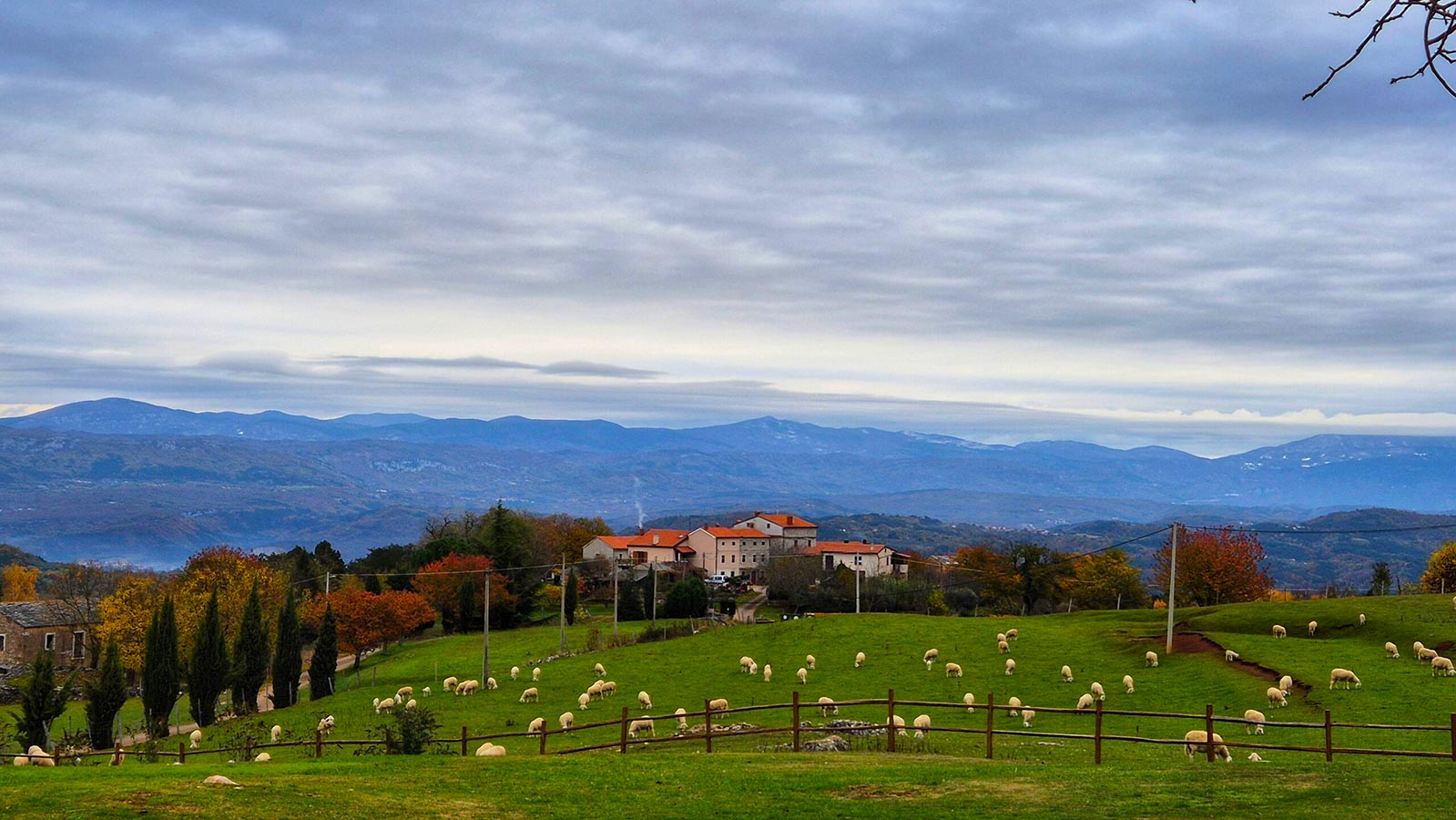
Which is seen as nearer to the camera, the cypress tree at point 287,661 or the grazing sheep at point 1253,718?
the grazing sheep at point 1253,718

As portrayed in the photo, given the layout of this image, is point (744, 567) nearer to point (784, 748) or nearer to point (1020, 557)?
point (1020, 557)

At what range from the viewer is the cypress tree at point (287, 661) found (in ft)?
211

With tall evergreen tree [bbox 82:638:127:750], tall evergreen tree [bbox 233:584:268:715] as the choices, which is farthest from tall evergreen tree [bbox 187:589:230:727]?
tall evergreen tree [bbox 82:638:127:750]

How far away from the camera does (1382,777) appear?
72.8 feet

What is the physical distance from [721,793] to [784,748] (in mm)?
9614

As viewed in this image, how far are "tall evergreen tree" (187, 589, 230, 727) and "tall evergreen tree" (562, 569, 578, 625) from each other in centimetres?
4128

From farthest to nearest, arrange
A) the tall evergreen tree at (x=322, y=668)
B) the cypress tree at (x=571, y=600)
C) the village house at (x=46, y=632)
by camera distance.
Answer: the cypress tree at (x=571, y=600), the village house at (x=46, y=632), the tall evergreen tree at (x=322, y=668)

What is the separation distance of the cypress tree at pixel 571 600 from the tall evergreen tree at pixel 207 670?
4050 centimetres

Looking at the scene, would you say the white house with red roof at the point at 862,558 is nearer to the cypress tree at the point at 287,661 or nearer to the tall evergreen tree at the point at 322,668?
the tall evergreen tree at the point at 322,668

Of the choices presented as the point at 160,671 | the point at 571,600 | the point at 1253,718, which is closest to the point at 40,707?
the point at 160,671

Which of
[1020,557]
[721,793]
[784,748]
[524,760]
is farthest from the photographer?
[1020,557]

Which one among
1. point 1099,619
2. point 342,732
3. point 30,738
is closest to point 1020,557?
point 1099,619

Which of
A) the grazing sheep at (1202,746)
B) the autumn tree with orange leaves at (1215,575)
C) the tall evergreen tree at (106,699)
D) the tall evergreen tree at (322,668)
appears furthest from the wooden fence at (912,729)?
the autumn tree with orange leaves at (1215,575)

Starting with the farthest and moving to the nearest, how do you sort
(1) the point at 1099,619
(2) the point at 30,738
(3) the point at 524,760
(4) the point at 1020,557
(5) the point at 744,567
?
(5) the point at 744,567 < (4) the point at 1020,557 < (1) the point at 1099,619 < (2) the point at 30,738 < (3) the point at 524,760
